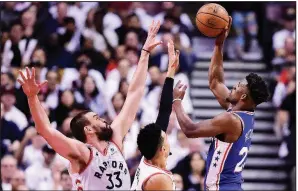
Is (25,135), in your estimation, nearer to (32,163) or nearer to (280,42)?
(32,163)

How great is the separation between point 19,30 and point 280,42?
4.50 metres

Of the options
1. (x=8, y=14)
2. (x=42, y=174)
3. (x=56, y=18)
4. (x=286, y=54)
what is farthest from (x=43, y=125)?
(x=286, y=54)

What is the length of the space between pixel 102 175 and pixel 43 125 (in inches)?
24.4

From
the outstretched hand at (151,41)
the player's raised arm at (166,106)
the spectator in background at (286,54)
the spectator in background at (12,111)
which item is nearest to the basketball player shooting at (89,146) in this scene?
the player's raised arm at (166,106)

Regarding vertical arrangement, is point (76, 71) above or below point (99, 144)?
above

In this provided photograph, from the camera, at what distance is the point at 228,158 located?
21.4 ft

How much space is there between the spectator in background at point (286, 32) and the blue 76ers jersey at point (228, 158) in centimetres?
648

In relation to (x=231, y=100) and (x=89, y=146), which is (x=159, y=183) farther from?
(x=231, y=100)

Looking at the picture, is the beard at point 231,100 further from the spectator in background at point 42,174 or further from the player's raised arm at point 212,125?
the spectator in background at point 42,174

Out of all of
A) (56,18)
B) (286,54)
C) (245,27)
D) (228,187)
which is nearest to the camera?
(228,187)

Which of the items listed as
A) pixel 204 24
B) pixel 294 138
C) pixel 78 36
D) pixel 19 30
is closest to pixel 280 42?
pixel 294 138

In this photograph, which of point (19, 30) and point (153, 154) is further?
point (19, 30)

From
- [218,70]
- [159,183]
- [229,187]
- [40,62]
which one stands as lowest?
[229,187]

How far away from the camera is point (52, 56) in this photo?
12.0 metres
